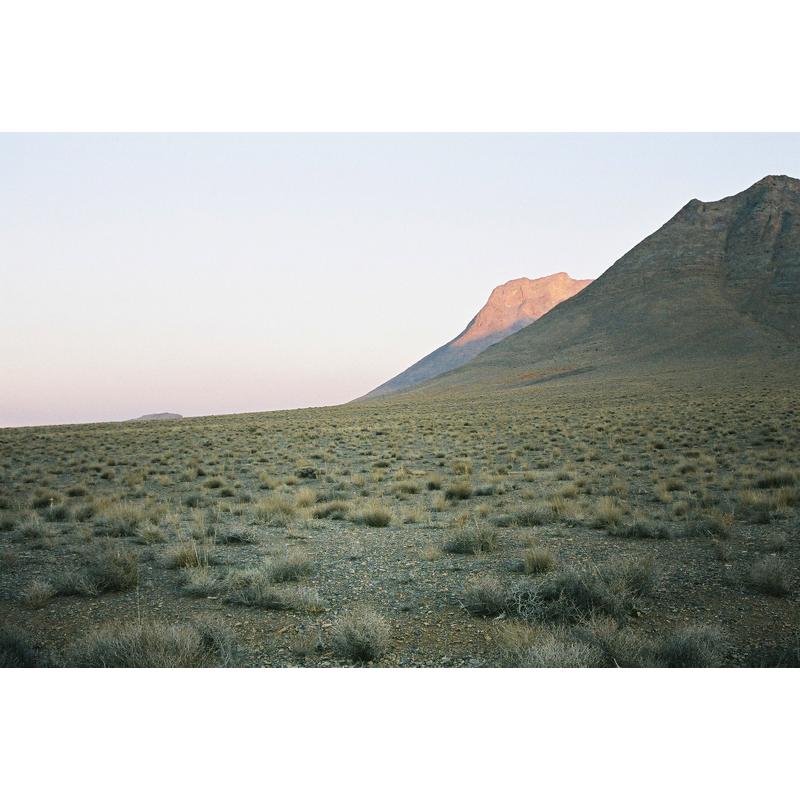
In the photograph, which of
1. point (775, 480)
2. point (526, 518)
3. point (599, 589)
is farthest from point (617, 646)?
point (775, 480)

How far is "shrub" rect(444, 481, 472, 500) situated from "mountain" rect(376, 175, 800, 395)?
55.4m

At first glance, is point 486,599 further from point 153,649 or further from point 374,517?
point 374,517

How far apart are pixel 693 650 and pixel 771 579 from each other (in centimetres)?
225

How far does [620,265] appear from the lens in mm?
105438

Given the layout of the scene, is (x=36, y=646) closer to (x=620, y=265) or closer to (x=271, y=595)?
(x=271, y=595)

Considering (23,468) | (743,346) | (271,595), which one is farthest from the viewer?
(743,346)

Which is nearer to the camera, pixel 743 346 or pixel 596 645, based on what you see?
pixel 596 645

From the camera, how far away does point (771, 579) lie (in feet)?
18.8

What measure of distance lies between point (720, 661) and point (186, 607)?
4.74 metres

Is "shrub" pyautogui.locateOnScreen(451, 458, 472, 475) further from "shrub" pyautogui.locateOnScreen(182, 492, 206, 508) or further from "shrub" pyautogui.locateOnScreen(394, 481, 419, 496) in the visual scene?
"shrub" pyautogui.locateOnScreen(182, 492, 206, 508)

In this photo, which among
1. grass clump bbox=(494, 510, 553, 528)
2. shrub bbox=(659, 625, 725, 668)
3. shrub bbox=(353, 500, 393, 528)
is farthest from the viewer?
shrub bbox=(353, 500, 393, 528)

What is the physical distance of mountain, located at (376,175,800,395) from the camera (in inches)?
2857

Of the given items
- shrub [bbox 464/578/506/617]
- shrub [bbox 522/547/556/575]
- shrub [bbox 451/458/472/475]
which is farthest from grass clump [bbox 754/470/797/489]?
shrub [bbox 464/578/506/617]

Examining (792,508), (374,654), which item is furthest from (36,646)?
(792,508)
